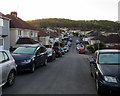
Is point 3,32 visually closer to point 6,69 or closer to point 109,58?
point 6,69

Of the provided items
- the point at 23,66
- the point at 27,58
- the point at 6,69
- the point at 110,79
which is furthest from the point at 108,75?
the point at 27,58

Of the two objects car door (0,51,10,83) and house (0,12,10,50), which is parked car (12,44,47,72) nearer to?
car door (0,51,10,83)

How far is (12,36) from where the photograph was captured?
3222 cm

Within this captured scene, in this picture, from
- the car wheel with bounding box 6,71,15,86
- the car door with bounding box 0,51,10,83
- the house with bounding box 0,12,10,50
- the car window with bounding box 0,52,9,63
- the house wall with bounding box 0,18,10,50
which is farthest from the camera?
the house wall with bounding box 0,18,10,50

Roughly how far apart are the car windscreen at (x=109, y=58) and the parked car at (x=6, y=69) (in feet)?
11.7

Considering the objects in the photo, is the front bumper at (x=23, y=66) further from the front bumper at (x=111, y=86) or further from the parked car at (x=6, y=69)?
→ the front bumper at (x=111, y=86)

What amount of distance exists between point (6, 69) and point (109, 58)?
4118 mm

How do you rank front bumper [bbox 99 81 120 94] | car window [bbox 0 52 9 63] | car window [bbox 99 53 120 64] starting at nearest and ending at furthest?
front bumper [bbox 99 81 120 94]
car window [bbox 0 52 9 63]
car window [bbox 99 53 120 64]

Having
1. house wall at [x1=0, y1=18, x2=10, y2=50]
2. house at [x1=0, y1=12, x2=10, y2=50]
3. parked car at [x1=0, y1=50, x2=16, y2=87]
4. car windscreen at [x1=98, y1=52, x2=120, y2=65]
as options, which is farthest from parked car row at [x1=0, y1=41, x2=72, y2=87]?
house wall at [x1=0, y1=18, x2=10, y2=50]

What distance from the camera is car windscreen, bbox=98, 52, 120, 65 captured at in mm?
7341

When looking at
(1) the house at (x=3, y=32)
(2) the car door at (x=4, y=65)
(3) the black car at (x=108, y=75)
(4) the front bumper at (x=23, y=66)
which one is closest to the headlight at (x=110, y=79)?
(3) the black car at (x=108, y=75)

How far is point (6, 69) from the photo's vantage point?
6820mm

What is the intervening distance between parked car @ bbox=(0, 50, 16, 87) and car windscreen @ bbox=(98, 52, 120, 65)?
3555 millimetres

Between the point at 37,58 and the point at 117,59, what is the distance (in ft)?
18.4
